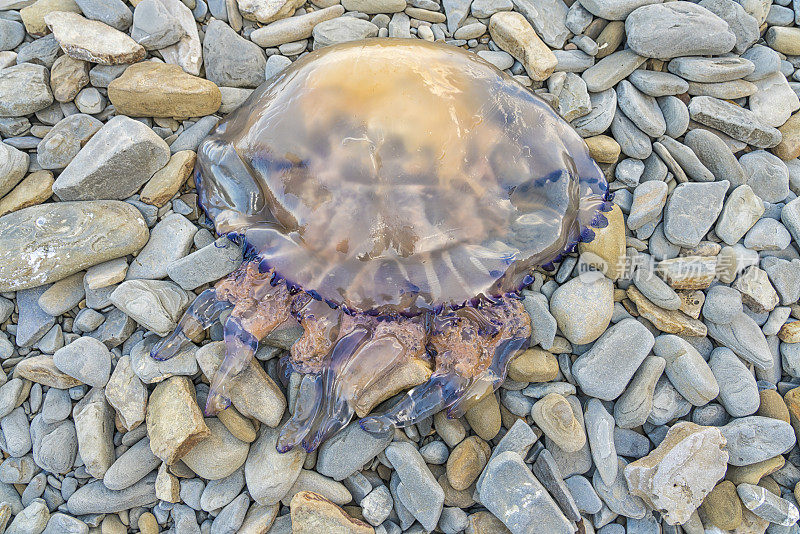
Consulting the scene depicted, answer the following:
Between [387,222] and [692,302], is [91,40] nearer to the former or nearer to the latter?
[387,222]

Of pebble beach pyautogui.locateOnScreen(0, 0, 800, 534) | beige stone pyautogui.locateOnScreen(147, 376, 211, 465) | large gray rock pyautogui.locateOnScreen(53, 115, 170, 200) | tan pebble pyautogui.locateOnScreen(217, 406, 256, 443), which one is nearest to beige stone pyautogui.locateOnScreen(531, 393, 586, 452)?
pebble beach pyautogui.locateOnScreen(0, 0, 800, 534)

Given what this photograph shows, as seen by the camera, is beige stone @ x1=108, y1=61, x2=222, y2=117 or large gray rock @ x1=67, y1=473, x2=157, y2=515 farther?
beige stone @ x1=108, y1=61, x2=222, y2=117

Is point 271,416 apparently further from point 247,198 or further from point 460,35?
point 460,35

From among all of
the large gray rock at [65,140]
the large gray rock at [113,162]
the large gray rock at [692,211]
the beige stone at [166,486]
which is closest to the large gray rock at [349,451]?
the beige stone at [166,486]

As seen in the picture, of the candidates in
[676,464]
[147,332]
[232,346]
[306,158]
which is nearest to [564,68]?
[306,158]

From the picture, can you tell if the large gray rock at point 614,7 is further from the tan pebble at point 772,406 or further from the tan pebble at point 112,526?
the tan pebble at point 112,526

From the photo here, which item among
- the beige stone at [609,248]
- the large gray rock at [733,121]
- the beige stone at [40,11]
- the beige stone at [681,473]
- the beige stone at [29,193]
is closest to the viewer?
the beige stone at [681,473]

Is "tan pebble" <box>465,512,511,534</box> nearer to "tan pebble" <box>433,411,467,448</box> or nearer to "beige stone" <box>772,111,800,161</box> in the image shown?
"tan pebble" <box>433,411,467,448</box>
